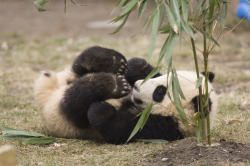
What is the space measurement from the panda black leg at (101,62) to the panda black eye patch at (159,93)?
0.51 meters

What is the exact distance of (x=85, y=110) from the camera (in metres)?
3.58

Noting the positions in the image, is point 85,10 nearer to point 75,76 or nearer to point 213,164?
point 75,76

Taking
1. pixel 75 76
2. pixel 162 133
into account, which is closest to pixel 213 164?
pixel 162 133

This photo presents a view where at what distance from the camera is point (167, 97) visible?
3590 mm

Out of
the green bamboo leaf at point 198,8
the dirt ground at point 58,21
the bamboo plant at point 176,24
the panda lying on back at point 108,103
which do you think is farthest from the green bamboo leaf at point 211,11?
the dirt ground at point 58,21

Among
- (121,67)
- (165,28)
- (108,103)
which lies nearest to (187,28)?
(165,28)

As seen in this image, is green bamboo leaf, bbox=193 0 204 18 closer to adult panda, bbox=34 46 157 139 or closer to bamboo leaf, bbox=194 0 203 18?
bamboo leaf, bbox=194 0 203 18

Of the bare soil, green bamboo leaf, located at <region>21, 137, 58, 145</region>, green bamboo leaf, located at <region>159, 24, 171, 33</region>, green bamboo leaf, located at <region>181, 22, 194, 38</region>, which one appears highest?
green bamboo leaf, located at <region>181, 22, 194, 38</region>

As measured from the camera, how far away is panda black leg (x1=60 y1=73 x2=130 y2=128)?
140 inches

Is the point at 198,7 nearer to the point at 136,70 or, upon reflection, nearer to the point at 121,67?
the point at 121,67

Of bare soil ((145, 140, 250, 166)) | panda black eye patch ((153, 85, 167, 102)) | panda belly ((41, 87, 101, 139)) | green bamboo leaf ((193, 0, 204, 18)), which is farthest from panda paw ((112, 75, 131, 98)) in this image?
green bamboo leaf ((193, 0, 204, 18))

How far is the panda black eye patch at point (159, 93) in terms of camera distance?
3.62m

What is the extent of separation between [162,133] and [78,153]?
0.72 meters

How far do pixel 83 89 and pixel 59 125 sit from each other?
45cm
